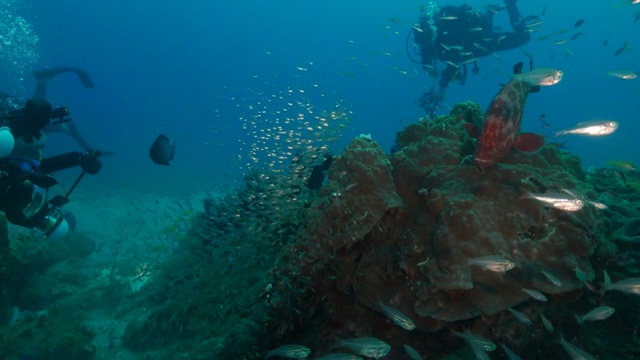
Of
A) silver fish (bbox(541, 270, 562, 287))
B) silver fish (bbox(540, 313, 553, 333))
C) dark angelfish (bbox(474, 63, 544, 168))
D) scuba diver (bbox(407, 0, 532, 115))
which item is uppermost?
scuba diver (bbox(407, 0, 532, 115))

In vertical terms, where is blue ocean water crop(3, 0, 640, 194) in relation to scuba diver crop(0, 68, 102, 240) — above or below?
above

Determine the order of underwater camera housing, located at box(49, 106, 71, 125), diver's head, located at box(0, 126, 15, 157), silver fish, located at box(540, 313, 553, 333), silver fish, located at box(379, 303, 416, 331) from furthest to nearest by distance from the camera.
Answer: underwater camera housing, located at box(49, 106, 71, 125)
diver's head, located at box(0, 126, 15, 157)
silver fish, located at box(540, 313, 553, 333)
silver fish, located at box(379, 303, 416, 331)

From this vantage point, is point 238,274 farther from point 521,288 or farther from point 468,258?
point 521,288

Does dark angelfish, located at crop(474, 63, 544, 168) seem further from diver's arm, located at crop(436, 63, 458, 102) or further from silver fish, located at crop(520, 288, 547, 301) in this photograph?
diver's arm, located at crop(436, 63, 458, 102)

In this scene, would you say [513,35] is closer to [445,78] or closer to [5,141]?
[445,78]

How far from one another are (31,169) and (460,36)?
1548cm

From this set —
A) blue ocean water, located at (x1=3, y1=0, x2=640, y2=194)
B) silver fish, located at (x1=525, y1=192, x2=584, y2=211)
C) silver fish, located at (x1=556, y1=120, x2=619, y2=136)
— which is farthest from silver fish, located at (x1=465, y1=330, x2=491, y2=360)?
blue ocean water, located at (x1=3, y1=0, x2=640, y2=194)

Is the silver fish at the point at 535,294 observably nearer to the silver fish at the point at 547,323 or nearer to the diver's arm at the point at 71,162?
the silver fish at the point at 547,323

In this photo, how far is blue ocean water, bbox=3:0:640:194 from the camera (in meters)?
72.2

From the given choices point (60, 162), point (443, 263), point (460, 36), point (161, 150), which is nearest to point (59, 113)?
point (60, 162)

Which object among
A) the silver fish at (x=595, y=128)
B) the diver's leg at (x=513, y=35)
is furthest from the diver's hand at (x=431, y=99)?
the silver fish at (x=595, y=128)

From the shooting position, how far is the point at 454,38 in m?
14.5

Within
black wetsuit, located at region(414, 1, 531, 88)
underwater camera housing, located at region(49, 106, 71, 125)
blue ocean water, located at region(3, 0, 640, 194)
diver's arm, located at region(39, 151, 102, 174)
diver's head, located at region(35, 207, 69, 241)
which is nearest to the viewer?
underwater camera housing, located at region(49, 106, 71, 125)

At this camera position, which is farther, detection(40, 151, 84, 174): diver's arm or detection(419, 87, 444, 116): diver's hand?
detection(419, 87, 444, 116): diver's hand
